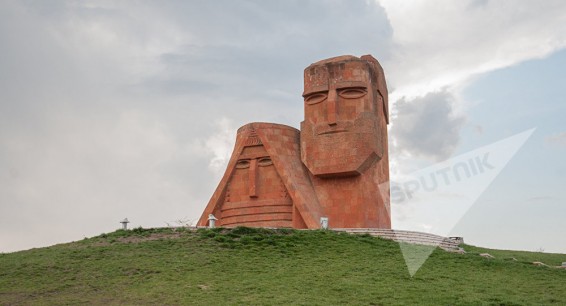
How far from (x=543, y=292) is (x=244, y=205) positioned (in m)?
11.5

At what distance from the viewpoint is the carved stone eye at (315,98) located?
2370 centimetres

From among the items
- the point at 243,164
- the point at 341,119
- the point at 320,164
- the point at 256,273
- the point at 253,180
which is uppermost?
the point at 341,119

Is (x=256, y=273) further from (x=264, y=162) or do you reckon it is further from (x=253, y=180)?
(x=264, y=162)

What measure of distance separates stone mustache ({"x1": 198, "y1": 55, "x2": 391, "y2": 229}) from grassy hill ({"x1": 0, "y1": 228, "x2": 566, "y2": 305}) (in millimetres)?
2998

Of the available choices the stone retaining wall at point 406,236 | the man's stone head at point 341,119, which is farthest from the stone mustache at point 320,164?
the stone retaining wall at point 406,236

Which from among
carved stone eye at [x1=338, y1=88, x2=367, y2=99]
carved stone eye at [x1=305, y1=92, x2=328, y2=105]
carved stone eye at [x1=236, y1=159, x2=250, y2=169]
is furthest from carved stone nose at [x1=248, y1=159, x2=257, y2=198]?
carved stone eye at [x1=338, y1=88, x2=367, y2=99]

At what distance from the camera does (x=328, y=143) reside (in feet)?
76.2

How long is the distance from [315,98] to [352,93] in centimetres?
139

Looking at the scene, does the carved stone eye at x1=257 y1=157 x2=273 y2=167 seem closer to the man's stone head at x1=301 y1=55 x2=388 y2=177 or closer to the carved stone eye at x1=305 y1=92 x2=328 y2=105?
the man's stone head at x1=301 y1=55 x2=388 y2=177

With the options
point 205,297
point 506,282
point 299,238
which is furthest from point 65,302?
point 506,282

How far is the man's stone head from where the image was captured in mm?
22922

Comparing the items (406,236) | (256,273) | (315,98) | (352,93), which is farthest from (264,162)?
(256,273)

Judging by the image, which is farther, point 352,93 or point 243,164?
point 243,164

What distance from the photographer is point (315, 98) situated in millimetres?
23906
